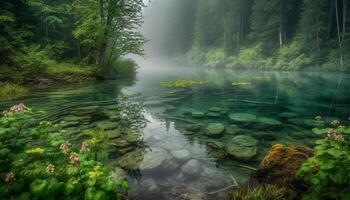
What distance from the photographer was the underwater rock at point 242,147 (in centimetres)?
425

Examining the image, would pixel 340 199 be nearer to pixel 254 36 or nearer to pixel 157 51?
pixel 254 36

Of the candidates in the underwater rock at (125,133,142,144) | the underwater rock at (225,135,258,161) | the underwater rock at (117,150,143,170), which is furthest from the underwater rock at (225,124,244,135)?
the underwater rock at (117,150,143,170)

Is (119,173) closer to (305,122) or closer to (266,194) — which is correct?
(266,194)

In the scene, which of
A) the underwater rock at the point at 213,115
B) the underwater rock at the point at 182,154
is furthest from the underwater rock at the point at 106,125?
the underwater rock at the point at 213,115

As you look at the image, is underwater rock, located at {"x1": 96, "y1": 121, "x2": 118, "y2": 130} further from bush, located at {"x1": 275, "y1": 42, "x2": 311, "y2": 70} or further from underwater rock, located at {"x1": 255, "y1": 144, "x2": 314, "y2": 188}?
bush, located at {"x1": 275, "y1": 42, "x2": 311, "y2": 70}

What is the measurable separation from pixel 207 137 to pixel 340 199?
3204 millimetres

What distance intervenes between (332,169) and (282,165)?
1.07 metres

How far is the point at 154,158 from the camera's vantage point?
4.16 m

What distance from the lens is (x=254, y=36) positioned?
4081cm

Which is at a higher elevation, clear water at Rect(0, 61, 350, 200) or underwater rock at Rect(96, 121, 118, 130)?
underwater rock at Rect(96, 121, 118, 130)

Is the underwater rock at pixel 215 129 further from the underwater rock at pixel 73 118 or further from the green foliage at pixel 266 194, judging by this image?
the underwater rock at pixel 73 118

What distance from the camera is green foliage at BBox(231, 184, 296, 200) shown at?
Result: 2.81 m

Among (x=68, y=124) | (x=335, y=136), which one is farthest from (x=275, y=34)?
(x=335, y=136)

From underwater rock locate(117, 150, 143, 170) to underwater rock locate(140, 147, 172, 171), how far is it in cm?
9
